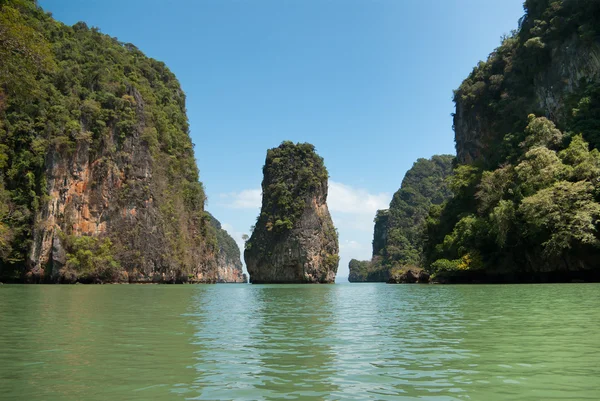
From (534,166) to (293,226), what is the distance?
50.6m

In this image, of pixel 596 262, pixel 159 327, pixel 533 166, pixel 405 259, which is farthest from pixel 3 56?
pixel 405 259

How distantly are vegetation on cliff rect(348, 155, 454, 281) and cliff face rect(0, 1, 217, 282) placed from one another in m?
57.4

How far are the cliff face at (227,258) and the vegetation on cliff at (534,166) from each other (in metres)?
125

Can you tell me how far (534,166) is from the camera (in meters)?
32.8

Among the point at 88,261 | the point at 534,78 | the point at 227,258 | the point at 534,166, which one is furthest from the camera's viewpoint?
the point at 227,258

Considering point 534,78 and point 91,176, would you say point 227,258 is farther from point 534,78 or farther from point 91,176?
point 534,78

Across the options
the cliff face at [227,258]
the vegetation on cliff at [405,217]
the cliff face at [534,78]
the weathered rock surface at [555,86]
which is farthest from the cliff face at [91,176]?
the cliff face at [227,258]

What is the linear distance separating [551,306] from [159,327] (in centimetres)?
995

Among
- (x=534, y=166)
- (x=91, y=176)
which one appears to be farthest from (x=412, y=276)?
(x=91, y=176)

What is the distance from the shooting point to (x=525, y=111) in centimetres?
4378

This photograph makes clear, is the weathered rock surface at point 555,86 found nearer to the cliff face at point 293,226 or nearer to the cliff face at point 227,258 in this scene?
the cliff face at point 293,226

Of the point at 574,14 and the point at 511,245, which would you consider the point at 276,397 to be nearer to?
the point at 511,245

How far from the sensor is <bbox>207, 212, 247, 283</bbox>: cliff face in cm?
16812

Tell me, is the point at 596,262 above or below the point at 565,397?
above
